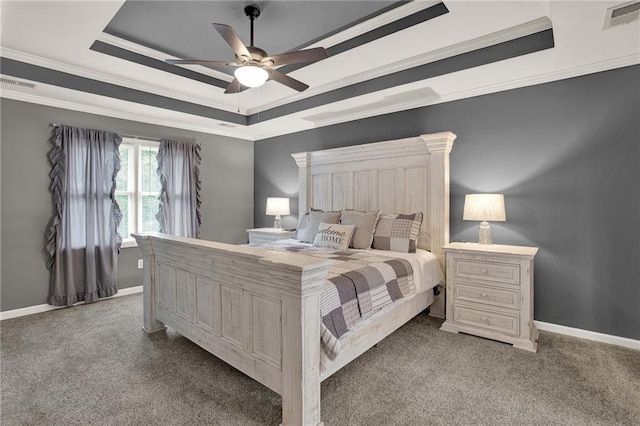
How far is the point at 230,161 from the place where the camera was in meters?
5.36

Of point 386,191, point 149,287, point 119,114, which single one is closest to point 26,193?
point 119,114

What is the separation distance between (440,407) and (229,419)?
122cm

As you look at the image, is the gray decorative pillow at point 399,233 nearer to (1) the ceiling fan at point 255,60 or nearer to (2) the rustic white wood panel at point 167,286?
(1) the ceiling fan at point 255,60

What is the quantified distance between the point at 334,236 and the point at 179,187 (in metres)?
2.61

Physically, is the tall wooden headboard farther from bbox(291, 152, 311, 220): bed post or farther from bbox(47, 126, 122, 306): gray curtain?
bbox(47, 126, 122, 306): gray curtain

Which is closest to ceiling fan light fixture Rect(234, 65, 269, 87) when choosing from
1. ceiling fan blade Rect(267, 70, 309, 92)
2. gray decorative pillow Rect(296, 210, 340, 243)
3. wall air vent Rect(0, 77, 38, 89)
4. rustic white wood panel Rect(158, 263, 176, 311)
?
ceiling fan blade Rect(267, 70, 309, 92)

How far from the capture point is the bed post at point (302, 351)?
5.20 feet

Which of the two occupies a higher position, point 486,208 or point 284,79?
point 284,79

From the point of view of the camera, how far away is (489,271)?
2789 mm

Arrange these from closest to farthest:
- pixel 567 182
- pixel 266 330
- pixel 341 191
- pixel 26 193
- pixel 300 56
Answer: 1. pixel 266 330
2. pixel 300 56
3. pixel 567 182
4. pixel 26 193
5. pixel 341 191

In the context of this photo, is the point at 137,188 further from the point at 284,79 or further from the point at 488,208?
the point at 488,208

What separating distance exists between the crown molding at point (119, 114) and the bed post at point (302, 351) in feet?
11.3

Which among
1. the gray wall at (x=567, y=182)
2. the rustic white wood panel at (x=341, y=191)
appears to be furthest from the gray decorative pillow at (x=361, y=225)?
the gray wall at (x=567, y=182)

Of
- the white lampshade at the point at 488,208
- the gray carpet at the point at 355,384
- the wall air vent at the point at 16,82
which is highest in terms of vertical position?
the wall air vent at the point at 16,82
